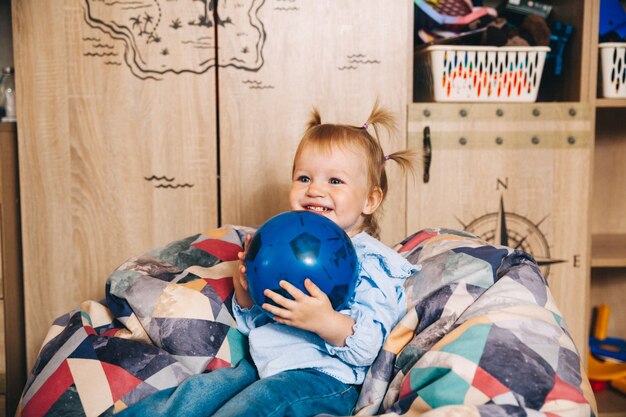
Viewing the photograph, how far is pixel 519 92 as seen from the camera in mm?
2084

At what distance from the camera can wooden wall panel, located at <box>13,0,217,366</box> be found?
195 centimetres

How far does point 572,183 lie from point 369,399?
1126 mm

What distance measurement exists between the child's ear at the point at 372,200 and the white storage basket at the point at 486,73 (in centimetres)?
62

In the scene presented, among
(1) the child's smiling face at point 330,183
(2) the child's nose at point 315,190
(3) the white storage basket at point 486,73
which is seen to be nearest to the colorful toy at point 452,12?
(3) the white storage basket at point 486,73

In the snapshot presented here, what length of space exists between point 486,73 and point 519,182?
37 cm

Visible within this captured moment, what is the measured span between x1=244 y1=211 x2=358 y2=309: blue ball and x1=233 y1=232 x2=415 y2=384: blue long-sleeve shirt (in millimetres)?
113

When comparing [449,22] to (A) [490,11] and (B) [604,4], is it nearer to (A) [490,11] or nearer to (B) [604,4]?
(A) [490,11]

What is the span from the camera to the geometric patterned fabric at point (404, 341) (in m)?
1.14

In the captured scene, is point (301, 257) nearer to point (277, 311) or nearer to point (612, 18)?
point (277, 311)

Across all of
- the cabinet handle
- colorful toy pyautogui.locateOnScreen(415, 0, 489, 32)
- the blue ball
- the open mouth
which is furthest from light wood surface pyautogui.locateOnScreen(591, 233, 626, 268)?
the blue ball

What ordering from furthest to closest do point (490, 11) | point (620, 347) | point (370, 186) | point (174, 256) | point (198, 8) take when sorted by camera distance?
1. point (620, 347)
2. point (490, 11)
3. point (198, 8)
4. point (174, 256)
5. point (370, 186)

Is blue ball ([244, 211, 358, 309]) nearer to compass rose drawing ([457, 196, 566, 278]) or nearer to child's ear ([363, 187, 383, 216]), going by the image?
child's ear ([363, 187, 383, 216])

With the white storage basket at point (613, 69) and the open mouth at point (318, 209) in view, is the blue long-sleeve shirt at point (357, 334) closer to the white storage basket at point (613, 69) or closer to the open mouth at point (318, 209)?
the open mouth at point (318, 209)

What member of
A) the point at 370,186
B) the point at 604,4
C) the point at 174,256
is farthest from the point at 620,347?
the point at 174,256
